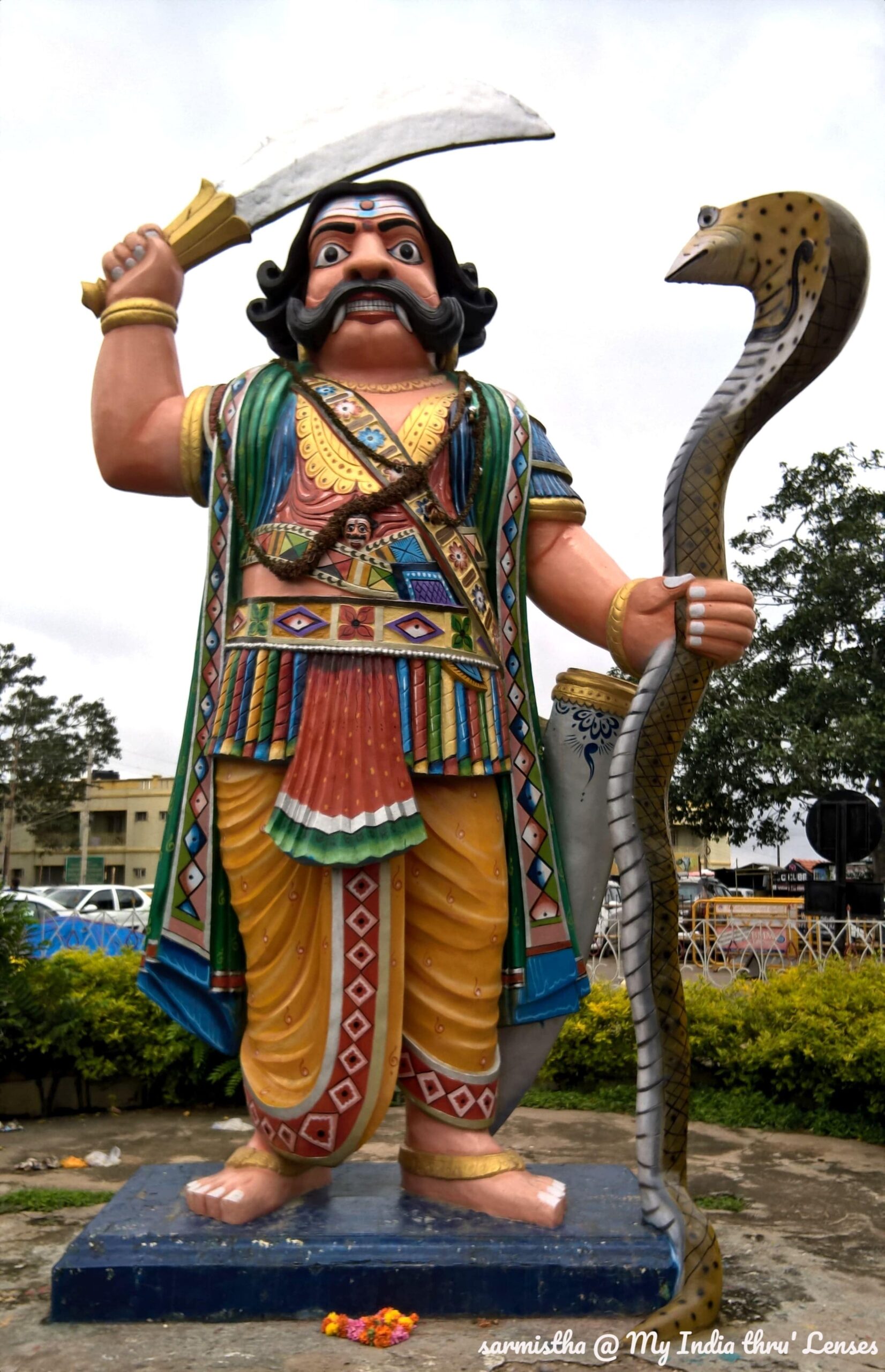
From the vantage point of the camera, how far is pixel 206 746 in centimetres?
353

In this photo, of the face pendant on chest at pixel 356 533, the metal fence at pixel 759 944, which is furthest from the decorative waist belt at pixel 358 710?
the metal fence at pixel 759 944

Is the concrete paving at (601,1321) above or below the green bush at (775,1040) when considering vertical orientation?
below

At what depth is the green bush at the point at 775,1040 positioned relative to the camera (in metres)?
5.56

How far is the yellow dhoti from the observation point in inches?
125

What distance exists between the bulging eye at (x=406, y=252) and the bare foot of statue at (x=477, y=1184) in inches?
99.5

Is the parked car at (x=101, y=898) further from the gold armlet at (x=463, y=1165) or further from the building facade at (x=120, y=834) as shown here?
the building facade at (x=120, y=834)

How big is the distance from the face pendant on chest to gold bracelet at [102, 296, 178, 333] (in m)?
0.92

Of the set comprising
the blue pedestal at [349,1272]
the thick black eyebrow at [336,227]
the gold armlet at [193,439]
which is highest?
the thick black eyebrow at [336,227]

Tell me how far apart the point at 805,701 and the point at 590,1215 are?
15.3 m

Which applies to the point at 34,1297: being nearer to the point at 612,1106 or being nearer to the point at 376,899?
the point at 376,899

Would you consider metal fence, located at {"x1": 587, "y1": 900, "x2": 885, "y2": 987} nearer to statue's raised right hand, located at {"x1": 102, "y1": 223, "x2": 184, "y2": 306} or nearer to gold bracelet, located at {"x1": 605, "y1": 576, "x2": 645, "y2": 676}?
gold bracelet, located at {"x1": 605, "y1": 576, "x2": 645, "y2": 676}

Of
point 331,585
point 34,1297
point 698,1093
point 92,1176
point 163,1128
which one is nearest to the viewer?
point 34,1297

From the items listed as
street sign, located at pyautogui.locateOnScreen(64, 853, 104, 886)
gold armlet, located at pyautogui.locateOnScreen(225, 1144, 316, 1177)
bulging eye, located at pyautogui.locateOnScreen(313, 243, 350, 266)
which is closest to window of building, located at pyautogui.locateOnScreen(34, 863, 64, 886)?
street sign, located at pyautogui.locateOnScreen(64, 853, 104, 886)

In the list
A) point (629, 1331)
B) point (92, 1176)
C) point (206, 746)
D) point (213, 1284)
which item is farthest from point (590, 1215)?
point (92, 1176)
